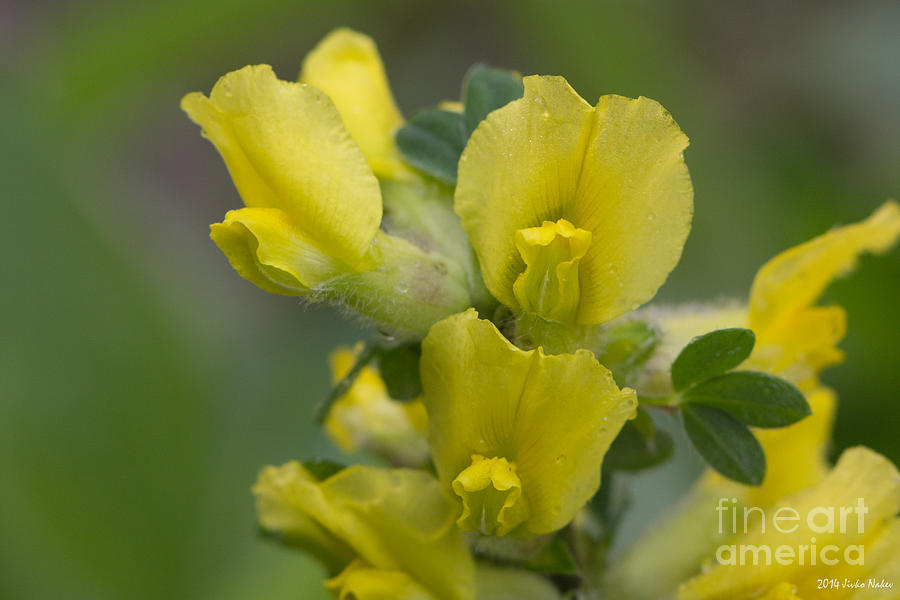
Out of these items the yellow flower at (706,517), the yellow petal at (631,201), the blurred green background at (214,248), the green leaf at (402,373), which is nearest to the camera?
the yellow petal at (631,201)

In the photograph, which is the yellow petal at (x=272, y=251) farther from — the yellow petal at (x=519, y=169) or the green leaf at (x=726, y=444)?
the green leaf at (x=726, y=444)

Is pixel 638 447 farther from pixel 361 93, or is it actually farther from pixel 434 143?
pixel 361 93

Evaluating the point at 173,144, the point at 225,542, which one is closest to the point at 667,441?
the point at 225,542

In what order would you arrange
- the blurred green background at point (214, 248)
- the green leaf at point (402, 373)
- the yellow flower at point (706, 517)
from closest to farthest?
the green leaf at point (402, 373), the yellow flower at point (706, 517), the blurred green background at point (214, 248)

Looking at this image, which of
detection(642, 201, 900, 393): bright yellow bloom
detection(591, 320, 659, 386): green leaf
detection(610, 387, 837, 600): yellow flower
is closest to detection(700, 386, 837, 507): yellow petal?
detection(610, 387, 837, 600): yellow flower

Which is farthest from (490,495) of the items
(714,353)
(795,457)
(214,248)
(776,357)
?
(214,248)

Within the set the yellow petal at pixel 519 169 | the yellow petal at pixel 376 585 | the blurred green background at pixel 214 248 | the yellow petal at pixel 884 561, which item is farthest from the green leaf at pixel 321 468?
the blurred green background at pixel 214 248

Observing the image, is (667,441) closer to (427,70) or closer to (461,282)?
(461,282)

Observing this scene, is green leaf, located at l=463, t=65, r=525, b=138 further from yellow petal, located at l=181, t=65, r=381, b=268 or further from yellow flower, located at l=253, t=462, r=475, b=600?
yellow flower, located at l=253, t=462, r=475, b=600
